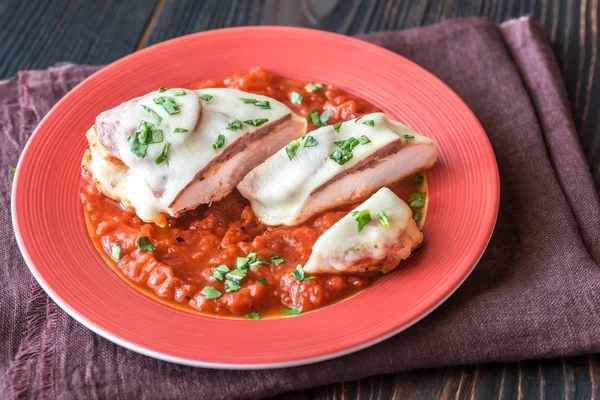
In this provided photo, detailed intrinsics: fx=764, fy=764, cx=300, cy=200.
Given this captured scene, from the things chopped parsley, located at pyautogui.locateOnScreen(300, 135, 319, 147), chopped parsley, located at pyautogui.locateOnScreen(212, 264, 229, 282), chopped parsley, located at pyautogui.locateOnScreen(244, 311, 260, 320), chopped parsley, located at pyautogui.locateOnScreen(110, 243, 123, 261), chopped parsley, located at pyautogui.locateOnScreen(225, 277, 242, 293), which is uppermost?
chopped parsley, located at pyautogui.locateOnScreen(300, 135, 319, 147)

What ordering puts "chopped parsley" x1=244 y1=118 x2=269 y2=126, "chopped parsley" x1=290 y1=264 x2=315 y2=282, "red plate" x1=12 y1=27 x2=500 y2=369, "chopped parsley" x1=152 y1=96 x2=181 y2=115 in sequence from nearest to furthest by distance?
"red plate" x1=12 y1=27 x2=500 y2=369 < "chopped parsley" x1=290 y1=264 x2=315 y2=282 < "chopped parsley" x1=152 y1=96 x2=181 y2=115 < "chopped parsley" x1=244 y1=118 x2=269 y2=126

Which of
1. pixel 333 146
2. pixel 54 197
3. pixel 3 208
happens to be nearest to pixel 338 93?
pixel 333 146

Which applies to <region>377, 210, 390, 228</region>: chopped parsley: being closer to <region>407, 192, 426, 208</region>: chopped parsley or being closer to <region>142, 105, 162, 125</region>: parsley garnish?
<region>407, 192, 426, 208</region>: chopped parsley

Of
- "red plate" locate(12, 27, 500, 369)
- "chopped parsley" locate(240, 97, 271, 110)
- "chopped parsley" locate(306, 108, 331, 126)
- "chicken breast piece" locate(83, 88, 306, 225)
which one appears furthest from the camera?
"chopped parsley" locate(306, 108, 331, 126)

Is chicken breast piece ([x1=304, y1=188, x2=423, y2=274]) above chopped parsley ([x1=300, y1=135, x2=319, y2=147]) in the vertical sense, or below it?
below

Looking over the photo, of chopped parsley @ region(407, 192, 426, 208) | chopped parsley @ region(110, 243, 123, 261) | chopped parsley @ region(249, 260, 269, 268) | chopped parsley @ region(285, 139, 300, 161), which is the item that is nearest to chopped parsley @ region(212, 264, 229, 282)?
chopped parsley @ region(249, 260, 269, 268)

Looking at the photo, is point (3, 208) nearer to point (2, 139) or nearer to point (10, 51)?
A: point (2, 139)

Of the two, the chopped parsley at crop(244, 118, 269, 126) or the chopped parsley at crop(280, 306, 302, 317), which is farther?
the chopped parsley at crop(244, 118, 269, 126)

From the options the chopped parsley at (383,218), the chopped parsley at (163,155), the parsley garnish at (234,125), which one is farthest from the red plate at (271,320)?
the parsley garnish at (234,125)

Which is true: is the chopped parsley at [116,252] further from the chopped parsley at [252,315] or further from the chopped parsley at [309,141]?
the chopped parsley at [309,141]
